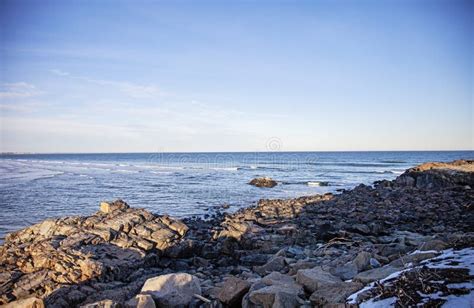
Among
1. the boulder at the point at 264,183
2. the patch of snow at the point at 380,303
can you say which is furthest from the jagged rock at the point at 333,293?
the boulder at the point at 264,183

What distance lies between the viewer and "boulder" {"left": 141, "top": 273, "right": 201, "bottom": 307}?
5.77 metres

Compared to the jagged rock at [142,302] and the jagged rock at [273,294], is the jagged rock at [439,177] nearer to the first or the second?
the jagged rock at [273,294]

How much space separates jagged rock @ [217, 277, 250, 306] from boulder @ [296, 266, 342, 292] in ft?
3.20

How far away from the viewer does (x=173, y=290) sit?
19.3 feet

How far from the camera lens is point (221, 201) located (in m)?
24.8

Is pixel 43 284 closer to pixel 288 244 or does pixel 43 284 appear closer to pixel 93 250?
pixel 93 250

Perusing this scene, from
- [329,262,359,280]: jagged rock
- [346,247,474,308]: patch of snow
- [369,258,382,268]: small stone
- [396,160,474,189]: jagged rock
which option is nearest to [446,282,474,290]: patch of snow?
[346,247,474,308]: patch of snow

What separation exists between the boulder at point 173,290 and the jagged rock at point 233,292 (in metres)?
0.52

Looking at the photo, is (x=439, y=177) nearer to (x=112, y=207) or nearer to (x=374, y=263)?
(x=374, y=263)

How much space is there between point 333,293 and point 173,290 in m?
2.78

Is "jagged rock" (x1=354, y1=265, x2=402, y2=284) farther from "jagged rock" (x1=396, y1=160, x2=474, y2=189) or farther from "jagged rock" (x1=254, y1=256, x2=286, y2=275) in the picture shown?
"jagged rock" (x1=396, y1=160, x2=474, y2=189)

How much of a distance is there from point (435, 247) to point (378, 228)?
24.5ft

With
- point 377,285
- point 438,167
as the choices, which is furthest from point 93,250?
point 438,167

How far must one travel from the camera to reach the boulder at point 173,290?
18.9 ft
